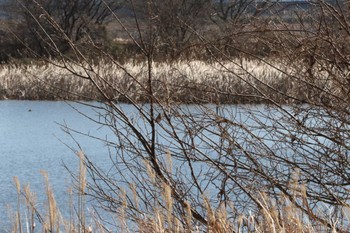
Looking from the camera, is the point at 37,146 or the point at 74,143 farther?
the point at 37,146

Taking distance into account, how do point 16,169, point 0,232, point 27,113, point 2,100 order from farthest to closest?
point 2,100 → point 27,113 → point 16,169 → point 0,232

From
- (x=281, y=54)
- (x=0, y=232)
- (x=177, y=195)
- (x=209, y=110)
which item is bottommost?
(x=0, y=232)

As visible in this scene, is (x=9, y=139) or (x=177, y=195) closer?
(x=177, y=195)

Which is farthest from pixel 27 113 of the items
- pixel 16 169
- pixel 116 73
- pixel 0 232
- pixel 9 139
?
pixel 0 232

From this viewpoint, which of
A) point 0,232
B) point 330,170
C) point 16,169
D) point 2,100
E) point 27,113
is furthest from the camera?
point 2,100

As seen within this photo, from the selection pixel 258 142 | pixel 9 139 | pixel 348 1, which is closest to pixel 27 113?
pixel 9 139

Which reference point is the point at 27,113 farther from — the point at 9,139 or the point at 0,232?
the point at 0,232

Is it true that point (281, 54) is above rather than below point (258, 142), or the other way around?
above

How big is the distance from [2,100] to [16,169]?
19.1ft

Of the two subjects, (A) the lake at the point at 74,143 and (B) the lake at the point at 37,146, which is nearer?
(A) the lake at the point at 74,143

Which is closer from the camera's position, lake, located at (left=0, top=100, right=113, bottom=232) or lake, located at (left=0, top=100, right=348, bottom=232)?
lake, located at (left=0, top=100, right=348, bottom=232)

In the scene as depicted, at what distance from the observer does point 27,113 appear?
39.5ft

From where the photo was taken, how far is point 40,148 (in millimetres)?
9289

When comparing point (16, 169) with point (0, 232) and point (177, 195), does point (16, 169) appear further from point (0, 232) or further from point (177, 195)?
point (177, 195)
